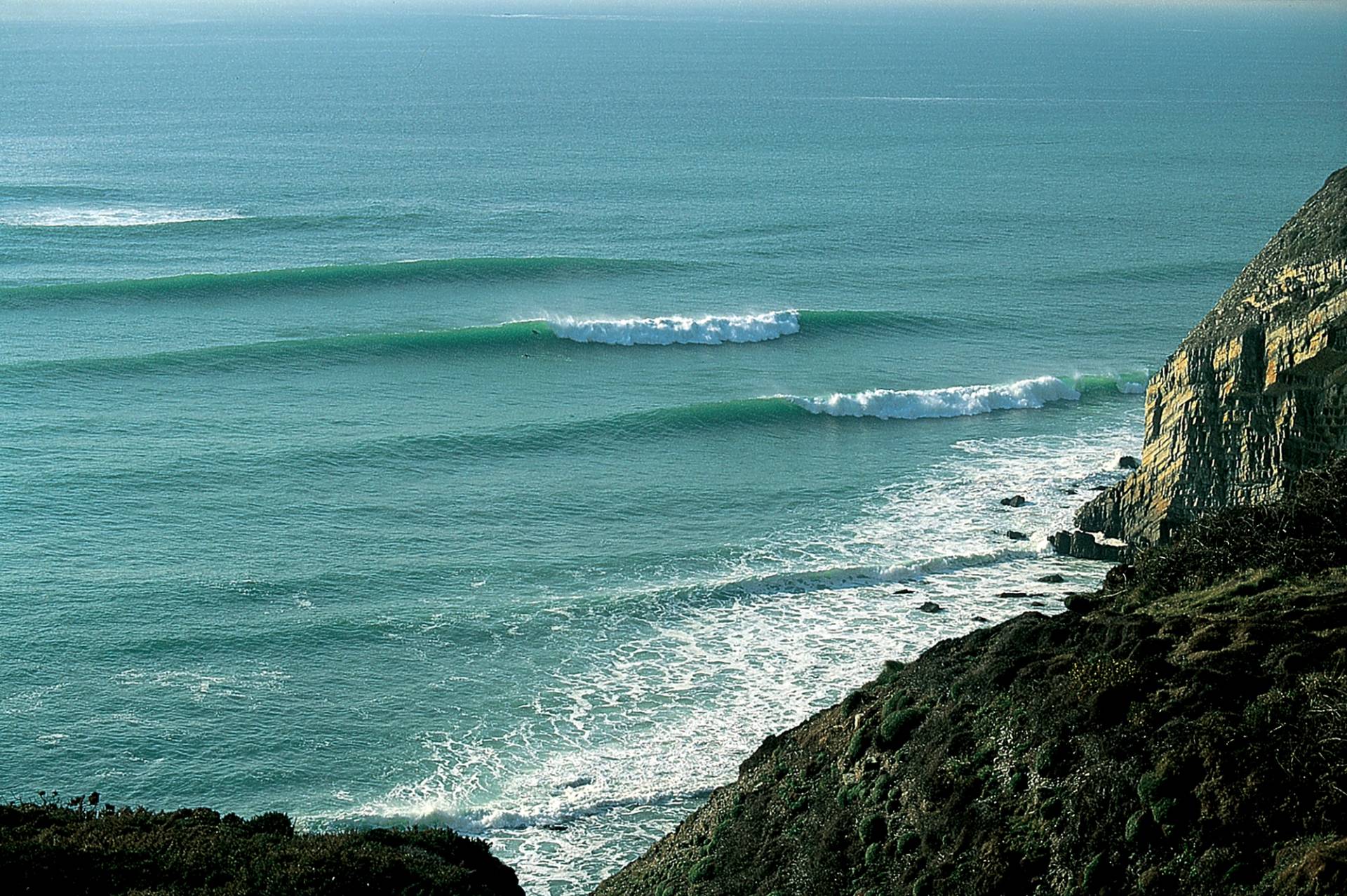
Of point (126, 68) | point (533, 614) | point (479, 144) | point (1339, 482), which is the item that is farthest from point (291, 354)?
point (126, 68)

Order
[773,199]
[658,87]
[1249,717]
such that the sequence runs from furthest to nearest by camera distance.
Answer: [658,87]
[773,199]
[1249,717]

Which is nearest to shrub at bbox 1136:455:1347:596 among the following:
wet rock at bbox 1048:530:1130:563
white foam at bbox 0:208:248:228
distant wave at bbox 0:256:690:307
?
wet rock at bbox 1048:530:1130:563

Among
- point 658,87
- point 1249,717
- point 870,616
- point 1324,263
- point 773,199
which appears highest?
point 658,87

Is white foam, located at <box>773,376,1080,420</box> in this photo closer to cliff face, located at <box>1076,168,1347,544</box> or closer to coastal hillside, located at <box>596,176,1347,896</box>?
cliff face, located at <box>1076,168,1347,544</box>

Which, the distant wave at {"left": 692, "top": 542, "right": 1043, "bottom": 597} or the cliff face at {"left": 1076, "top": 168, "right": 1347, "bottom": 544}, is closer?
the cliff face at {"left": 1076, "top": 168, "right": 1347, "bottom": 544}

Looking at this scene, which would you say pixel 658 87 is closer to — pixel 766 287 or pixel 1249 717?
pixel 766 287

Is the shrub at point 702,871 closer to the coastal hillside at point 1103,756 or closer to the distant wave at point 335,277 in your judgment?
the coastal hillside at point 1103,756
